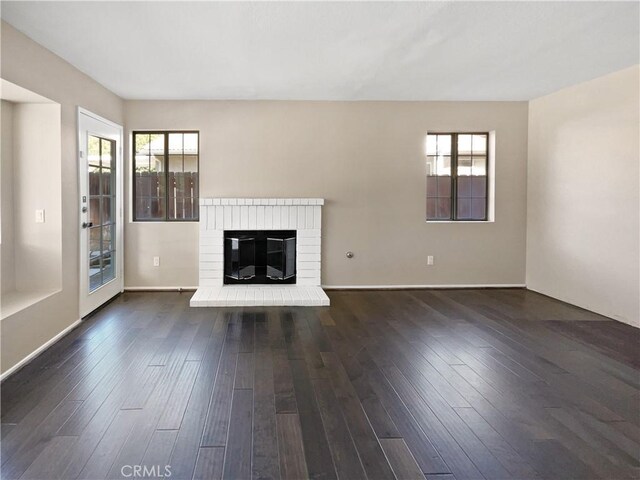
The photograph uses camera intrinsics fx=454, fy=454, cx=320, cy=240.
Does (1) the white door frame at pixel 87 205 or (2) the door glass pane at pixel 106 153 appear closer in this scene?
(1) the white door frame at pixel 87 205

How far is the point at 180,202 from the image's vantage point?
5945 millimetres

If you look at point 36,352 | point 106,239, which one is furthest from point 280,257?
point 36,352

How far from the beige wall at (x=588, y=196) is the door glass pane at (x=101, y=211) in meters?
5.23

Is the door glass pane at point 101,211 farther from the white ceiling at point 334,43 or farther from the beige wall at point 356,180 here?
the white ceiling at point 334,43

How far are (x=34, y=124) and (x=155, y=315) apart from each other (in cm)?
206

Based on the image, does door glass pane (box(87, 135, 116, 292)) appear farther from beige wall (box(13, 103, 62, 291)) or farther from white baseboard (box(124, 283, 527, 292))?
beige wall (box(13, 103, 62, 291))

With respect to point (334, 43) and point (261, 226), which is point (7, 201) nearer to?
point (261, 226)

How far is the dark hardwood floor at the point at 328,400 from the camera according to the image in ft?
6.73

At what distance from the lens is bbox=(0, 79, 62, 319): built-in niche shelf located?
150 inches

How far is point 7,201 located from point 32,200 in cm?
18

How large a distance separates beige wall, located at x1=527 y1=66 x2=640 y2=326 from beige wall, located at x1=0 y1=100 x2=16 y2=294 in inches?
219

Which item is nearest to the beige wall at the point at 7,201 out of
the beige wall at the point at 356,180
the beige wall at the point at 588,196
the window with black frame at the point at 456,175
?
the beige wall at the point at 356,180

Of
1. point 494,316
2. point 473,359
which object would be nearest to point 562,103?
point 494,316

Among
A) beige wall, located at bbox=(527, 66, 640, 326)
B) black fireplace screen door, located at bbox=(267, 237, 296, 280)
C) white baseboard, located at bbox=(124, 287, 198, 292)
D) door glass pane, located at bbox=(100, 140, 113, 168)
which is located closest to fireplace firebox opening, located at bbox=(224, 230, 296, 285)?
black fireplace screen door, located at bbox=(267, 237, 296, 280)
